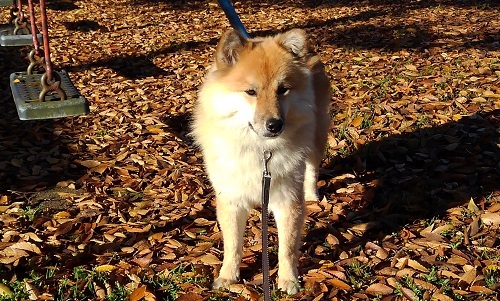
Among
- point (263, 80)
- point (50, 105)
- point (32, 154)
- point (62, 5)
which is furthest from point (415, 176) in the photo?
point (62, 5)

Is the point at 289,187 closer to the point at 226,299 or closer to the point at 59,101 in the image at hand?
the point at 226,299

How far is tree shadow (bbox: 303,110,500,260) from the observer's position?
3.74 meters

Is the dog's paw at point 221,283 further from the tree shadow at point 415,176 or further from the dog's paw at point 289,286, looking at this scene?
the tree shadow at point 415,176

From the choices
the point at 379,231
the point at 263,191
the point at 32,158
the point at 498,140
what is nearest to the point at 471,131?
the point at 498,140

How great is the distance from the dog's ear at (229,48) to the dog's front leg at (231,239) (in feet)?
2.89

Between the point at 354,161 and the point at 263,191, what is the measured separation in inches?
83.5

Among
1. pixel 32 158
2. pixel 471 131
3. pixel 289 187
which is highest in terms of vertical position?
pixel 289 187

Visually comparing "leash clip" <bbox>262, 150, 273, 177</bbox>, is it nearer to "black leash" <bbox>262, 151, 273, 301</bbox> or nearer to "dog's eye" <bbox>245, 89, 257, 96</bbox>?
"black leash" <bbox>262, 151, 273, 301</bbox>

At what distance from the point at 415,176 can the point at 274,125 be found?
208 centimetres

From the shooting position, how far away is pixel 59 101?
10.2 ft

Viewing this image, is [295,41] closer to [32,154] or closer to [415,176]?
[415,176]

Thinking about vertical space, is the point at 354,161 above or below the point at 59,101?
below

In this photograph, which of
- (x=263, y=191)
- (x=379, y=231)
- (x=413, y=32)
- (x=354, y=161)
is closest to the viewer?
(x=263, y=191)

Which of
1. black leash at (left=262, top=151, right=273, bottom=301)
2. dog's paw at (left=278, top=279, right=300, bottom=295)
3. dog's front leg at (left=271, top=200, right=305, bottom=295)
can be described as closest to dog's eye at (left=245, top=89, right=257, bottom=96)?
black leash at (left=262, top=151, right=273, bottom=301)
